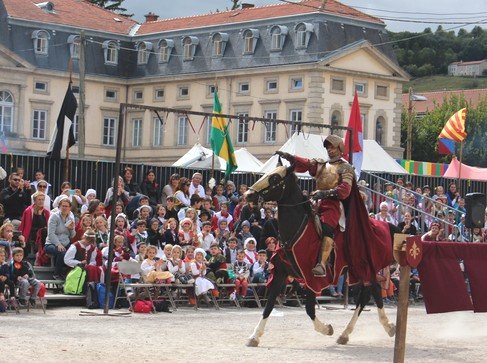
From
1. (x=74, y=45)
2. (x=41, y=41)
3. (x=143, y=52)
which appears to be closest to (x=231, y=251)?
(x=41, y=41)

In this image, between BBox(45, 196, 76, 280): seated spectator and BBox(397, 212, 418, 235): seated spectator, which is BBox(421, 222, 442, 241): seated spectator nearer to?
BBox(397, 212, 418, 235): seated spectator

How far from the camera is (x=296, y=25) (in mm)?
69812

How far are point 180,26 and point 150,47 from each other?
2183 mm

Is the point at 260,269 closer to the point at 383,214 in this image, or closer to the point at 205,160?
the point at 383,214

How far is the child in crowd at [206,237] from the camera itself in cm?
2345

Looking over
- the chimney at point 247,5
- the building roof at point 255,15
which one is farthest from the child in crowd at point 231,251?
the chimney at point 247,5

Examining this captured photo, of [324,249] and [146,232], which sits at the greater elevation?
[324,249]

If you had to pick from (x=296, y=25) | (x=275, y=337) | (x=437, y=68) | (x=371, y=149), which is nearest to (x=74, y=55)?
(x=296, y=25)

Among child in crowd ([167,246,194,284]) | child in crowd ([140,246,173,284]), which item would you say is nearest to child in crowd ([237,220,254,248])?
child in crowd ([167,246,194,284])

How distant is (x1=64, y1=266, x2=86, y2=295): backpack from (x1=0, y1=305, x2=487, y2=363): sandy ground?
0.50 m

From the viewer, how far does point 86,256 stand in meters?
21.1

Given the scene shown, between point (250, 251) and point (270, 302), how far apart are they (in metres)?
7.29

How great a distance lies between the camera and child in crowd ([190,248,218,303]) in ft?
72.9

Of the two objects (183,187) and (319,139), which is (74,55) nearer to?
(319,139)
